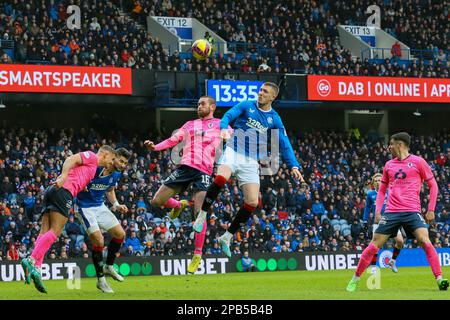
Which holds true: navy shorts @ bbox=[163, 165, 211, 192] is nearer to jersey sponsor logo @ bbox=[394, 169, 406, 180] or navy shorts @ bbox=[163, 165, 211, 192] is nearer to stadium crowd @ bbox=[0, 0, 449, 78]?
jersey sponsor logo @ bbox=[394, 169, 406, 180]

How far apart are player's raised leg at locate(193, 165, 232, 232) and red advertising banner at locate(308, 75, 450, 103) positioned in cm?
2562

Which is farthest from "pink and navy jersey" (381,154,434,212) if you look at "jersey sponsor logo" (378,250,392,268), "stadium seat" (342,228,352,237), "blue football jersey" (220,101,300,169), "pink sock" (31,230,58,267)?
"stadium seat" (342,228,352,237)

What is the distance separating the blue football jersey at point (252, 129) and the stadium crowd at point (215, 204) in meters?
12.7

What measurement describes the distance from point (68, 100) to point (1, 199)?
6692 millimetres

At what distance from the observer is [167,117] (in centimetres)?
4553

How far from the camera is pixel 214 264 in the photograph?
31750 millimetres

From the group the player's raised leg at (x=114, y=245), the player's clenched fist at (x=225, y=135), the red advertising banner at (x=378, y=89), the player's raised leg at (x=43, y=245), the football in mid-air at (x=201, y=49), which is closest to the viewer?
the player's raised leg at (x=43, y=245)

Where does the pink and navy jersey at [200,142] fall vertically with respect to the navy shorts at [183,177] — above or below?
above

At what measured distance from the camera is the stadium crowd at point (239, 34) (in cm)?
3884

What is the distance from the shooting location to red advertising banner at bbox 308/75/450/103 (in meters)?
42.6

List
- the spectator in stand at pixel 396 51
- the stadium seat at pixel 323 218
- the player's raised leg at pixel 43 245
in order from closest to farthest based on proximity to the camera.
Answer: the player's raised leg at pixel 43 245, the stadium seat at pixel 323 218, the spectator in stand at pixel 396 51

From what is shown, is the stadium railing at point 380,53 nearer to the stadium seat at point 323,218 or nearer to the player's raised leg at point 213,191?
the stadium seat at point 323,218

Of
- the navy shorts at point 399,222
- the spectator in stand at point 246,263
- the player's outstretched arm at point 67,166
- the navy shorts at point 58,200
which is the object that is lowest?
the spectator in stand at point 246,263

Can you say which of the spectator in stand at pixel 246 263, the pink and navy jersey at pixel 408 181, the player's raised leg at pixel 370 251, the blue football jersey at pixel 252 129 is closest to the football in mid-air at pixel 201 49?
the spectator in stand at pixel 246 263
